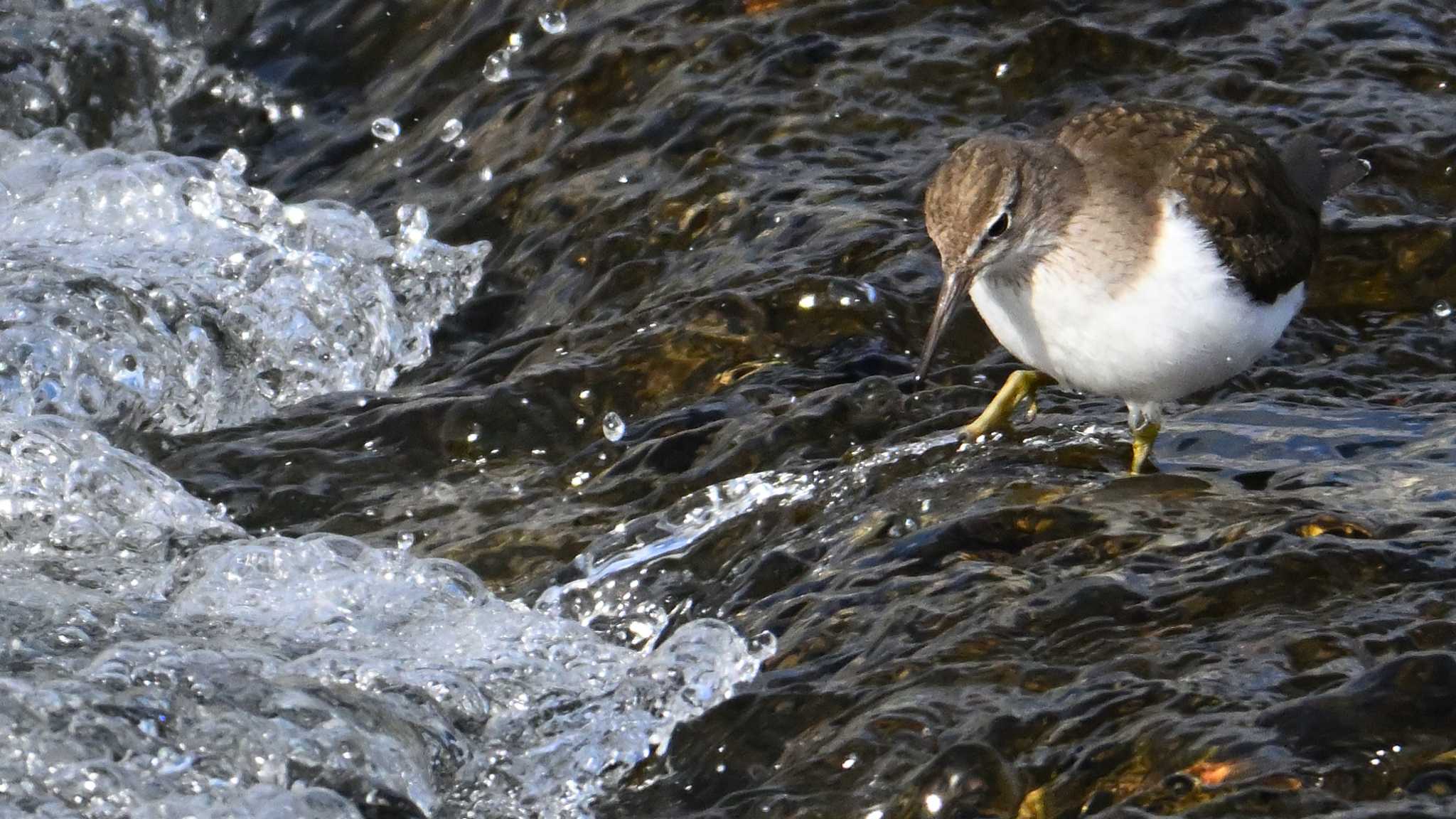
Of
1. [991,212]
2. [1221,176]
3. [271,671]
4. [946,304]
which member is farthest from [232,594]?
[1221,176]

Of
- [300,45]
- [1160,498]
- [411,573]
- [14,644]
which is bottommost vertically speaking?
[1160,498]

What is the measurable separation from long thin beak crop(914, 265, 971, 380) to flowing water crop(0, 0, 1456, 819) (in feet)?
1.30

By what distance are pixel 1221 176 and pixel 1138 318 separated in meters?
0.70

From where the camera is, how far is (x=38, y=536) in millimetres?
5555

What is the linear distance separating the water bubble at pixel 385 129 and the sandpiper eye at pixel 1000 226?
3910 millimetres

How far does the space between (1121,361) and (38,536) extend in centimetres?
339

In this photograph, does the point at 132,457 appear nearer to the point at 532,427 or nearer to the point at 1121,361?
the point at 532,427

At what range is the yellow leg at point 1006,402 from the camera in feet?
19.3

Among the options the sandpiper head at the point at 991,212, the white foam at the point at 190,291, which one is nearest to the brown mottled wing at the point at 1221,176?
the sandpiper head at the point at 991,212

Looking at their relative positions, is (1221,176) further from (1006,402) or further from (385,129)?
(385,129)

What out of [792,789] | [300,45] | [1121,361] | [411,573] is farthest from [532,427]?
[300,45]

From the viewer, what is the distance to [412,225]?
7.55 metres

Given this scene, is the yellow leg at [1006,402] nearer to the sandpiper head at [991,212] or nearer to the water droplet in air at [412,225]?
the sandpiper head at [991,212]

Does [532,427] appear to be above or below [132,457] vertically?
below
